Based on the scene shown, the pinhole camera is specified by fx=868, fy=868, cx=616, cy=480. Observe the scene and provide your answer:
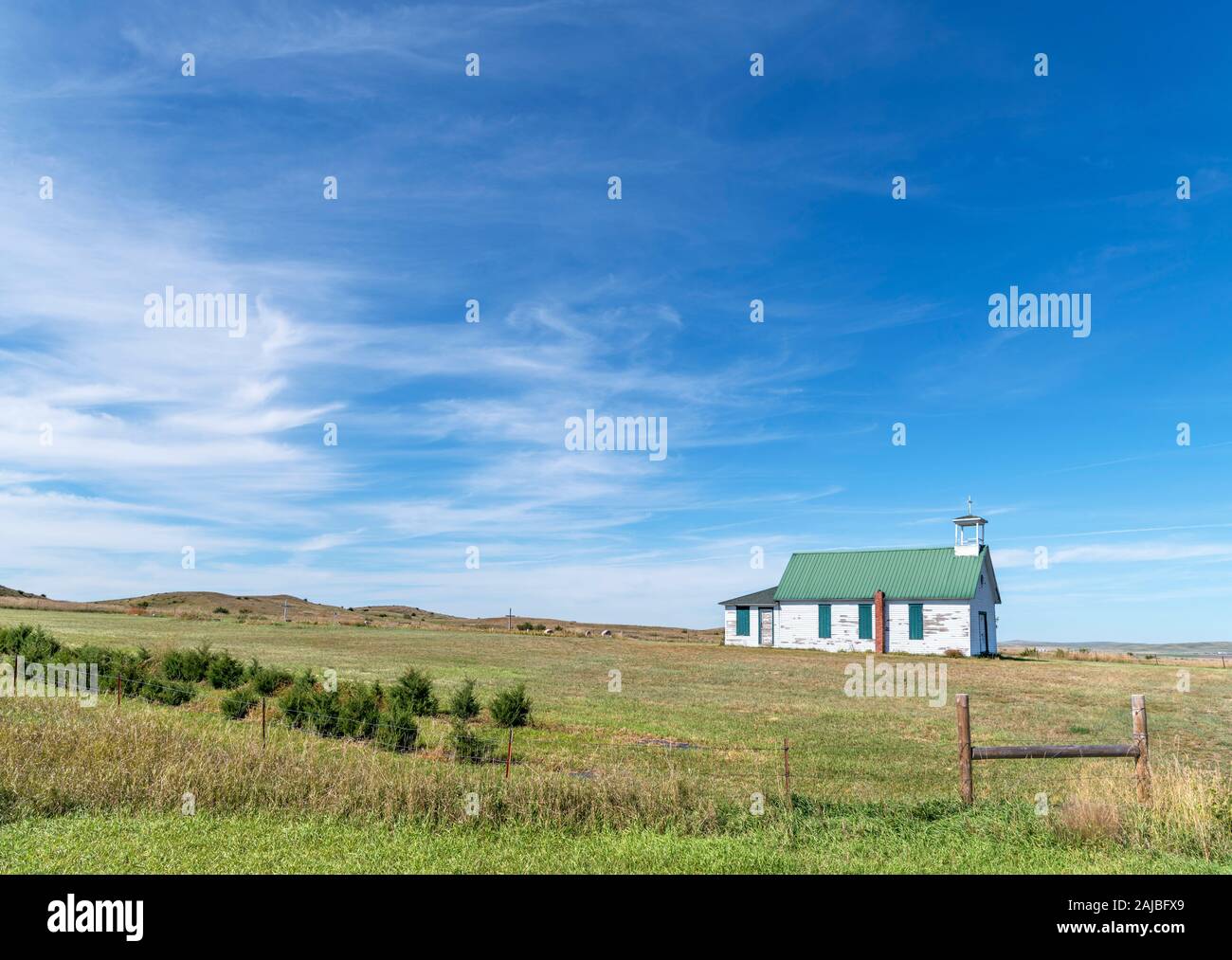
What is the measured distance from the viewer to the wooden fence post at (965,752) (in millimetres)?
10688

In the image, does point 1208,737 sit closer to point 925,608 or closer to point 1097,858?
point 1097,858

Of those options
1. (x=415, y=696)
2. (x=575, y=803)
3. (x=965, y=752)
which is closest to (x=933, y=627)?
(x=415, y=696)

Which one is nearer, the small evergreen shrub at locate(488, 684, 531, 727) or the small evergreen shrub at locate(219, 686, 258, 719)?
the small evergreen shrub at locate(219, 686, 258, 719)

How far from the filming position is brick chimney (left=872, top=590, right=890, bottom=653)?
49188 millimetres

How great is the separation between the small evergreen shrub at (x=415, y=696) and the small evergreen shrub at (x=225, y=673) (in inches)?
201

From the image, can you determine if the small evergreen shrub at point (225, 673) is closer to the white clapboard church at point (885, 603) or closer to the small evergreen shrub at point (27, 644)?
the small evergreen shrub at point (27, 644)

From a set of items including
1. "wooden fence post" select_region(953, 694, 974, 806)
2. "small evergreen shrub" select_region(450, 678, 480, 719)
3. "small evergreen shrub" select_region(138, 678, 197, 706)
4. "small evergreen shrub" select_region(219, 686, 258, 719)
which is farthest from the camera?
"small evergreen shrub" select_region(138, 678, 197, 706)

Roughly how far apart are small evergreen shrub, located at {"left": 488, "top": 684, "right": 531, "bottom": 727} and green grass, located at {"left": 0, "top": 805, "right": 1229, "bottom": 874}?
939 cm

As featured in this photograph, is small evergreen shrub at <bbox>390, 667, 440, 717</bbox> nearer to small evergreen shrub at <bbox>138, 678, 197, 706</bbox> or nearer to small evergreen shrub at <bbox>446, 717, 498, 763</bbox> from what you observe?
small evergreen shrub at <bbox>446, 717, 498, 763</bbox>

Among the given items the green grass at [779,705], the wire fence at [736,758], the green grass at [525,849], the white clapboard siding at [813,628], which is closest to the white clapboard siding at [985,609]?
the green grass at [779,705]

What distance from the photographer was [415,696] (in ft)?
63.6

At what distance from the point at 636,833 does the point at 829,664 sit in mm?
32743

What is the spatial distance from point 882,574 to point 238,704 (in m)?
40.2

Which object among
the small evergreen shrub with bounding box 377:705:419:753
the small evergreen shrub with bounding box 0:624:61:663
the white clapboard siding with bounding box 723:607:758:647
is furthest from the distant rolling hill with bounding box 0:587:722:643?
the small evergreen shrub with bounding box 377:705:419:753
